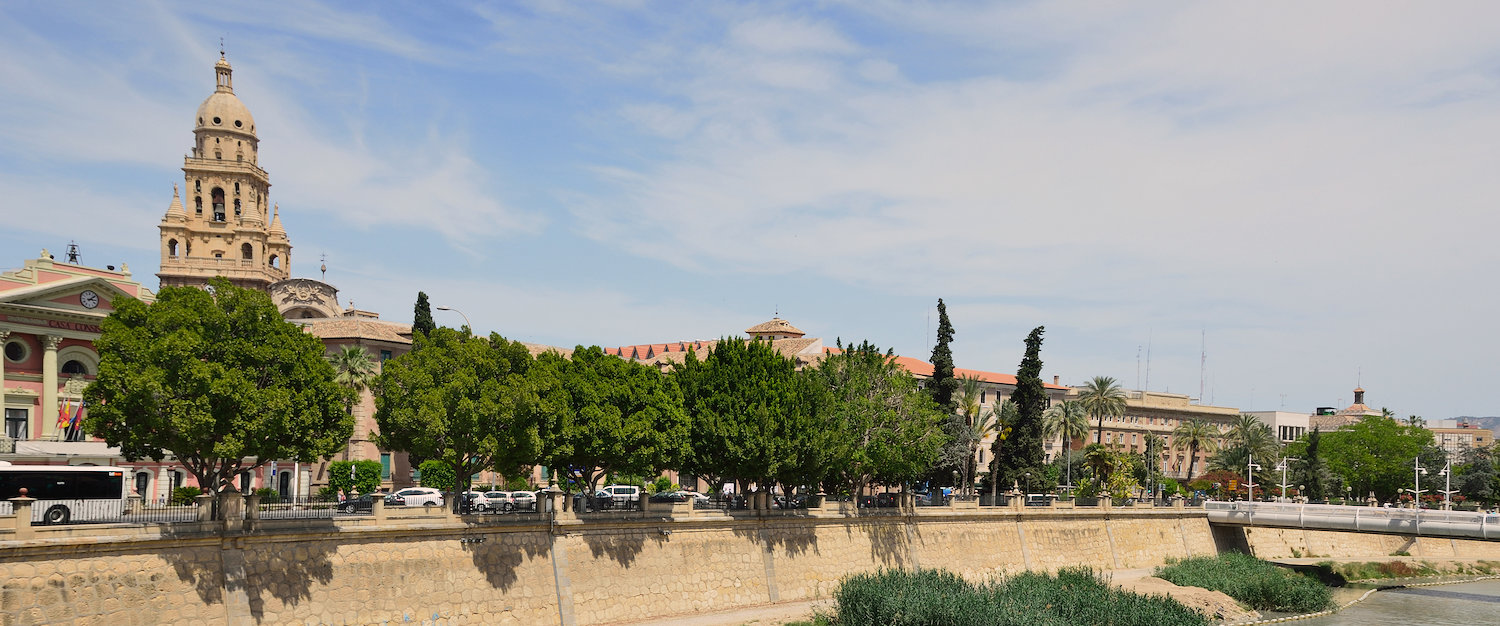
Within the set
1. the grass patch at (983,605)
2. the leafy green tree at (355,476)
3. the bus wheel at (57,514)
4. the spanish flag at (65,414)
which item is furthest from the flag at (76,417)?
the grass patch at (983,605)

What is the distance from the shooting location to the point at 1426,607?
7156cm

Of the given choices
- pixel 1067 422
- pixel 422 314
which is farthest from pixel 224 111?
pixel 1067 422

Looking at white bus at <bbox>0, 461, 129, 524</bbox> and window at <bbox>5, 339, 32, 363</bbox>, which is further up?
window at <bbox>5, 339, 32, 363</bbox>

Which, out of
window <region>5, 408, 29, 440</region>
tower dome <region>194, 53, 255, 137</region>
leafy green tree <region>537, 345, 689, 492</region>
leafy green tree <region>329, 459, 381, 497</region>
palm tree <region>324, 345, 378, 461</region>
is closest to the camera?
leafy green tree <region>537, 345, 689, 492</region>

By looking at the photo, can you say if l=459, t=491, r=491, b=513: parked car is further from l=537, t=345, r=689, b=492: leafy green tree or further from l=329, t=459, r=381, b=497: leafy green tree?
l=329, t=459, r=381, b=497: leafy green tree

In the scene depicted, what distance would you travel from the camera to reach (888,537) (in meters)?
67.8

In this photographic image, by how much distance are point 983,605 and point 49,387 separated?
→ 52.2 m

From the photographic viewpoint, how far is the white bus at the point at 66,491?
132 feet

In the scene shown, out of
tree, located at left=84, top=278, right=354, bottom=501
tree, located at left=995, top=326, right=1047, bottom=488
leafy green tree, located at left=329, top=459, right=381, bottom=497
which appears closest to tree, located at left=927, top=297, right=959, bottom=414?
tree, located at left=995, top=326, right=1047, bottom=488

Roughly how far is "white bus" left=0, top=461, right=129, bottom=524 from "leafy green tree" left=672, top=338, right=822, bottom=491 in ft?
85.0

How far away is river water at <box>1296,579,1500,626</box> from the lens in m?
65.5

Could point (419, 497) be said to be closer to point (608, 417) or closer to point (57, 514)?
point (608, 417)

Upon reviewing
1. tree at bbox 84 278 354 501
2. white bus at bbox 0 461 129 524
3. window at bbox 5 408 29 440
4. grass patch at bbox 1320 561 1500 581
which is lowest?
grass patch at bbox 1320 561 1500 581

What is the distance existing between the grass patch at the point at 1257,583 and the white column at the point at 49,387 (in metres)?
70.1
